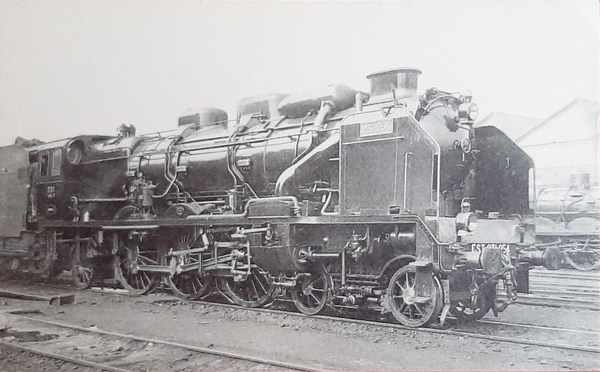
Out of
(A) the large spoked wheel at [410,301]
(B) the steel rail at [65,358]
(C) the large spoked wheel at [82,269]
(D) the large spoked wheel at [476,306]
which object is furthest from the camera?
(C) the large spoked wheel at [82,269]

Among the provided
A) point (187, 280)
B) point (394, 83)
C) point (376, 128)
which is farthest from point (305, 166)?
point (187, 280)

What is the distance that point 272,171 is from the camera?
7.57 m

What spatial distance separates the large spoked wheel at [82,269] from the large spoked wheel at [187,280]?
177 centimetres

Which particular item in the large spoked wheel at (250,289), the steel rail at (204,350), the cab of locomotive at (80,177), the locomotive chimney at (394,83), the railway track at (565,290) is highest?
the locomotive chimney at (394,83)

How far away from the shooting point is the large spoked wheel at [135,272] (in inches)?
348

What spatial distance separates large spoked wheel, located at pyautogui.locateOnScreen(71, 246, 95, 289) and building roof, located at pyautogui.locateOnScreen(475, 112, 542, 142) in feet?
20.8

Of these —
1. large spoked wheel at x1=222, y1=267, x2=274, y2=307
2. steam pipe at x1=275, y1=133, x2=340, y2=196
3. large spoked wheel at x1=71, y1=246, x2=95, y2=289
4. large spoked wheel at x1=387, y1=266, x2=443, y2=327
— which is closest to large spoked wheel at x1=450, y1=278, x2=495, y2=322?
large spoked wheel at x1=387, y1=266, x2=443, y2=327

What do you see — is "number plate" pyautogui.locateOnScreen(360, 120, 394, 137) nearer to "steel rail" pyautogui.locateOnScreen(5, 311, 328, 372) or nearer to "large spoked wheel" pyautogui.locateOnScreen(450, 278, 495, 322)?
"large spoked wheel" pyautogui.locateOnScreen(450, 278, 495, 322)

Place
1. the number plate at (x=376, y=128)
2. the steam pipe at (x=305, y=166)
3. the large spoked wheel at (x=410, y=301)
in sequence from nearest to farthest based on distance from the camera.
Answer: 1. the large spoked wheel at (x=410, y=301)
2. the number plate at (x=376, y=128)
3. the steam pipe at (x=305, y=166)

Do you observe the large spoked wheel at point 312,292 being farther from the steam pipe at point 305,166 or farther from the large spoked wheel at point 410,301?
the steam pipe at point 305,166

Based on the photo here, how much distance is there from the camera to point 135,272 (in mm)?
8898

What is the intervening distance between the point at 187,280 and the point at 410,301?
3839 millimetres

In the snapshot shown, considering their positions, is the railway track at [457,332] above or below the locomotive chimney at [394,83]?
below

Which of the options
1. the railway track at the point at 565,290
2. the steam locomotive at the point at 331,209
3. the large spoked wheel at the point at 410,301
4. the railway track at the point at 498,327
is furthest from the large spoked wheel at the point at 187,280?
the railway track at the point at 565,290
